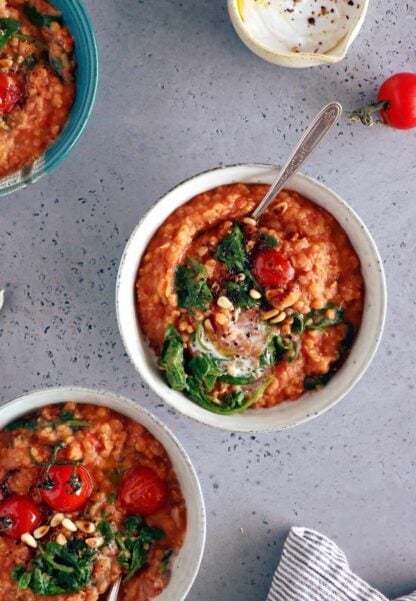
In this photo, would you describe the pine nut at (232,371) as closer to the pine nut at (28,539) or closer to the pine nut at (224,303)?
the pine nut at (224,303)

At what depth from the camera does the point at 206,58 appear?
3650 millimetres

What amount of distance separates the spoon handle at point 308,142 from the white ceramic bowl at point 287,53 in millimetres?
263

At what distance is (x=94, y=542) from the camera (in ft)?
10.6

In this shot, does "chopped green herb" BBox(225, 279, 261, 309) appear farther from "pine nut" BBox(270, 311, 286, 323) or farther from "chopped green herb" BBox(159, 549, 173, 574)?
"chopped green herb" BBox(159, 549, 173, 574)

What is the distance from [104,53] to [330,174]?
118 centimetres

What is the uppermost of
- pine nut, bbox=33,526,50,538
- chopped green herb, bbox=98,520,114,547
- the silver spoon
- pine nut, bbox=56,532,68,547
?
pine nut, bbox=33,526,50,538

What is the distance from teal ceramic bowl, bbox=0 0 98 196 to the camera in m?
3.28

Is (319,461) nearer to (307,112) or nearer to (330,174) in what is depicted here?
(330,174)

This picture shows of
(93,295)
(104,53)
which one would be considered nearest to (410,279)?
(93,295)

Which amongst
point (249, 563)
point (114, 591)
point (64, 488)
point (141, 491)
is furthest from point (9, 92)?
point (249, 563)

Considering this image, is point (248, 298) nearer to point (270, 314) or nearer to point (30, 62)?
point (270, 314)

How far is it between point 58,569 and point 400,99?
2494 mm

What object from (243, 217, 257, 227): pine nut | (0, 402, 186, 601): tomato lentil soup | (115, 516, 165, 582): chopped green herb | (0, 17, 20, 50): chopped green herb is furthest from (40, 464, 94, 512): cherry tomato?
(0, 17, 20, 50): chopped green herb

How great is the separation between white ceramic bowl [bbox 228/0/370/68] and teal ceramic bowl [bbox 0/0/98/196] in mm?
616
